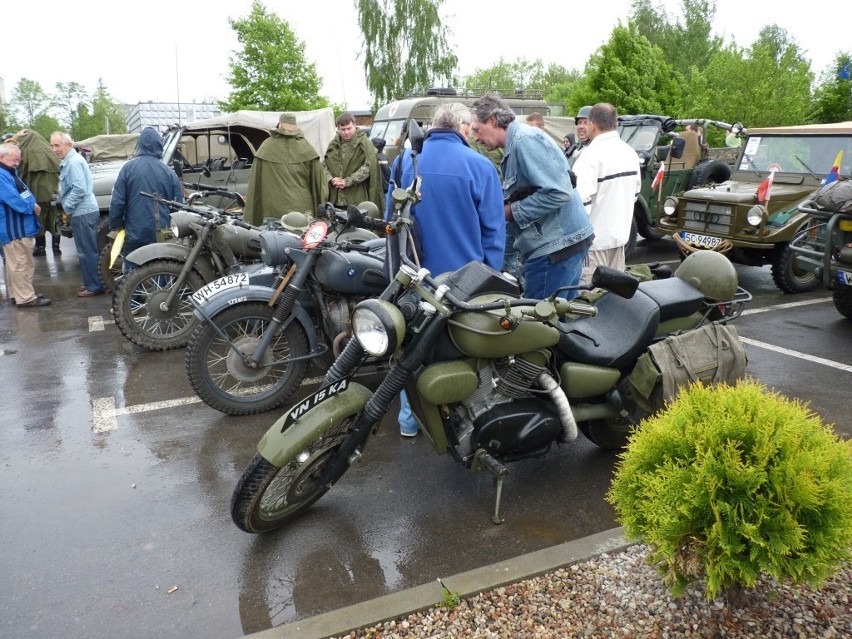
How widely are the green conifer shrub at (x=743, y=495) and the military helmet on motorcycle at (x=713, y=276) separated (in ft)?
4.85

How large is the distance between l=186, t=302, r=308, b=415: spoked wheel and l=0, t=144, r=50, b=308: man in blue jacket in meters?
4.32

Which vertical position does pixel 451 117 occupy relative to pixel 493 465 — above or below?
above

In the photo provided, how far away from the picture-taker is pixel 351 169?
25.6 feet

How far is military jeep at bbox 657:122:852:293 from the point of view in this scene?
298 inches

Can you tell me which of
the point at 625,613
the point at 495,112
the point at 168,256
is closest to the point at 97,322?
the point at 168,256

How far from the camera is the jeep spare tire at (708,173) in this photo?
9812 mm

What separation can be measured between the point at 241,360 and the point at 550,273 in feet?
6.77

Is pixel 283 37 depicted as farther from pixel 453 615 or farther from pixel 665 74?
pixel 453 615

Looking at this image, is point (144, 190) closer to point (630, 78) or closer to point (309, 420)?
point (309, 420)

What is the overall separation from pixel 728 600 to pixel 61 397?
4.56 meters

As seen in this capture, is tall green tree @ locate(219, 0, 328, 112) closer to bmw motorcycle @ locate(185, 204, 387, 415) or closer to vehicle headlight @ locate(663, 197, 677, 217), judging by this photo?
vehicle headlight @ locate(663, 197, 677, 217)

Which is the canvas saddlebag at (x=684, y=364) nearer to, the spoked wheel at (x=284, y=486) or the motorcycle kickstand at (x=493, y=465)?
the motorcycle kickstand at (x=493, y=465)

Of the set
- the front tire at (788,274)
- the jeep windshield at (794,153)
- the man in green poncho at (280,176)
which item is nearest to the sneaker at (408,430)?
the man in green poncho at (280,176)

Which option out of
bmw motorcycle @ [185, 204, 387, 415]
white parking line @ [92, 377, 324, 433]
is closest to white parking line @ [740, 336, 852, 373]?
bmw motorcycle @ [185, 204, 387, 415]
